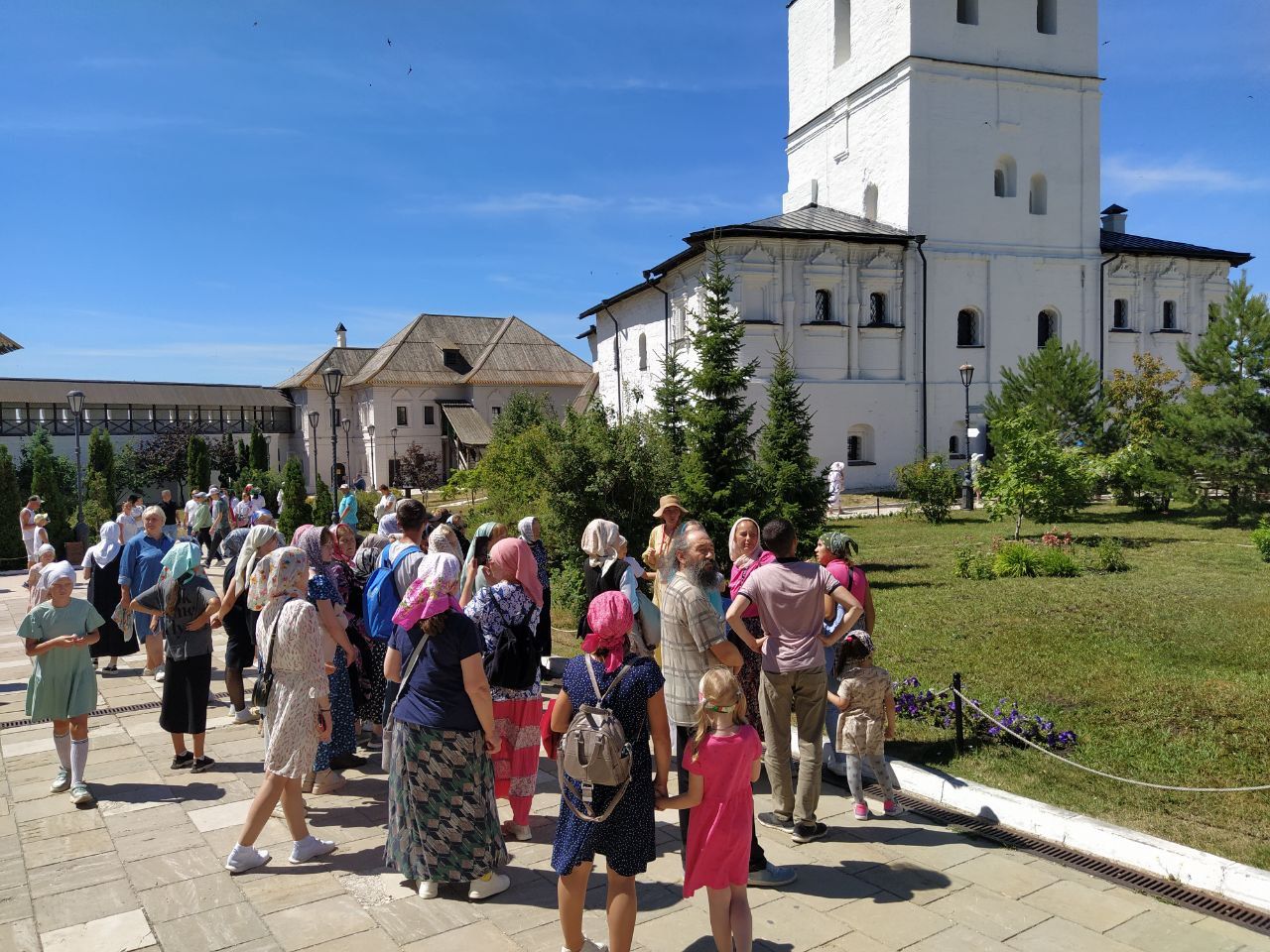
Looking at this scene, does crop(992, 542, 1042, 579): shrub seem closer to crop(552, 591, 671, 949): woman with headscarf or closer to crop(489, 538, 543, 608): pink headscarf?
crop(489, 538, 543, 608): pink headscarf

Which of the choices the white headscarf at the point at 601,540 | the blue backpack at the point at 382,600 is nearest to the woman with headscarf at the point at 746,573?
the white headscarf at the point at 601,540

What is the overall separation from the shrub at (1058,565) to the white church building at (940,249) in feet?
58.4

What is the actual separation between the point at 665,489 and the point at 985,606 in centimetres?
505

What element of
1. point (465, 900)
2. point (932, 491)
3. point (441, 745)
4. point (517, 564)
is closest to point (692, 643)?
point (517, 564)

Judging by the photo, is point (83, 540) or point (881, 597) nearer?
point (881, 597)

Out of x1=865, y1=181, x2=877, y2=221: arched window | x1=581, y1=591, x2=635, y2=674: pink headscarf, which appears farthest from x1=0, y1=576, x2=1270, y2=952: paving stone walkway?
x1=865, y1=181, x2=877, y2=221: arched window

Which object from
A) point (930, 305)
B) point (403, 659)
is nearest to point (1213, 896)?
point (403, 659)

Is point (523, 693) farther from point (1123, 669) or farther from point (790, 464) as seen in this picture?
point (790, 464)

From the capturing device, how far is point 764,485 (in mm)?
14977

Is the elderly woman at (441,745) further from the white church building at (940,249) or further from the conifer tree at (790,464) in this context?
the white church building at (940,249)

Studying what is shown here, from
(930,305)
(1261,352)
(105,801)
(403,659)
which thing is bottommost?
(105,801)

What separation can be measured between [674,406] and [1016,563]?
666 centimetres

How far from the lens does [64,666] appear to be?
6.32 metres

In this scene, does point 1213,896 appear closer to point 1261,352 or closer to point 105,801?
point 105,801
